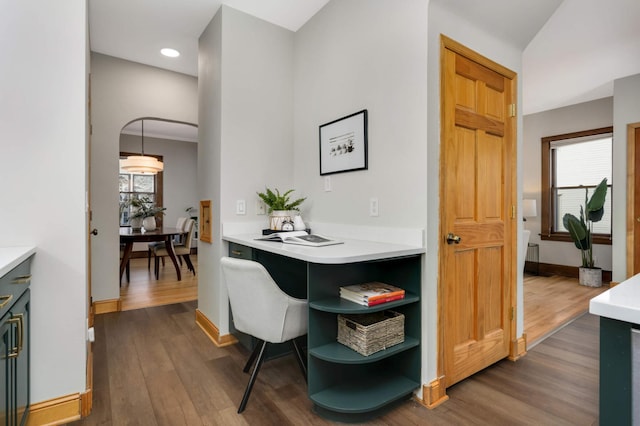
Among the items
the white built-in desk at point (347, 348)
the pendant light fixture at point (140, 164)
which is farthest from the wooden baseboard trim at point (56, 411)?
the pendant light fixture at point (140, 164)

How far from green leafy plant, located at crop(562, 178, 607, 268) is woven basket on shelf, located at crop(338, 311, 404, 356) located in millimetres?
4165

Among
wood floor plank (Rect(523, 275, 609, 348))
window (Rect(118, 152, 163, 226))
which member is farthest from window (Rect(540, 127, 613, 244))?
window (Rect(118, 152, 163, 226))

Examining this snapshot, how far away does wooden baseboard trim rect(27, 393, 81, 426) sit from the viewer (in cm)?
157

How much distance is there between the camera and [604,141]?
481cm

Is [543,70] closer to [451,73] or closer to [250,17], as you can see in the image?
[451,73]

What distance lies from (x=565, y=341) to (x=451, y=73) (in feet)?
7.70

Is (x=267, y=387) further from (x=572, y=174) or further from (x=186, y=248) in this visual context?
(x=572, y=174)

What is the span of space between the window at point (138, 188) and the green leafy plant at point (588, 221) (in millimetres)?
7372

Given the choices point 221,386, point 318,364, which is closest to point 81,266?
point 221,386

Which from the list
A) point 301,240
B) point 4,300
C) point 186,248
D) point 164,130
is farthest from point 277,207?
point 164,130

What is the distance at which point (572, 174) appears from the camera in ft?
16.8

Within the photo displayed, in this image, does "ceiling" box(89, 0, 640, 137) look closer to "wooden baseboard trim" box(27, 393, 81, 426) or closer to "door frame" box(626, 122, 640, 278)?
"door frame" box(626, 122, 640, 278)

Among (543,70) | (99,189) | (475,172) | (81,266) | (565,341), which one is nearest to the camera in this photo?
(81,266)

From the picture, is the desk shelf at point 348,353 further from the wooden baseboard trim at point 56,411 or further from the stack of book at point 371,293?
the wooden baseboard trim at point 56,411
